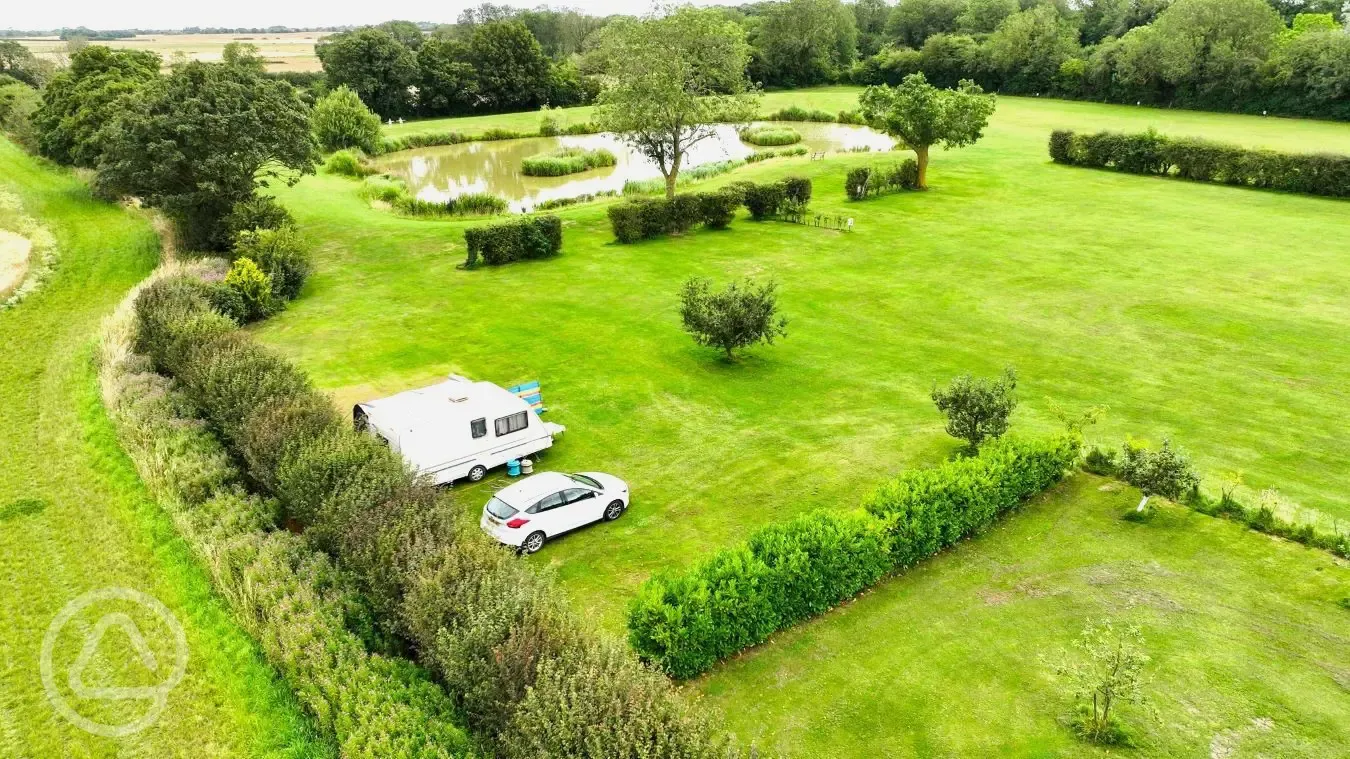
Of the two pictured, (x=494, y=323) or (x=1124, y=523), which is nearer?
(x=1124, y=523)

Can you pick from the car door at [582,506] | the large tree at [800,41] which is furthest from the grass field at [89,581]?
the large tree at [800,41]

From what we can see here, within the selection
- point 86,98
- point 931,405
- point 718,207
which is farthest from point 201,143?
point 931,405

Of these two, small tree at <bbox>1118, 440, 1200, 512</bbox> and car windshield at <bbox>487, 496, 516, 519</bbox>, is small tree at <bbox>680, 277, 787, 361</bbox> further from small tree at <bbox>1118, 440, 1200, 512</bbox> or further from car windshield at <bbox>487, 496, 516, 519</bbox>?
small tree at <bbox>1118, 440, 1200, 512</bbox>

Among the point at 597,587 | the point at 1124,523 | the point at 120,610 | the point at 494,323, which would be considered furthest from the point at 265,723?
the point at 494,323

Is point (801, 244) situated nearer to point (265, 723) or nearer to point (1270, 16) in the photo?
point (265, 723)

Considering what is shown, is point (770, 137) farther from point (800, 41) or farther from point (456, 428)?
point (456, 428)

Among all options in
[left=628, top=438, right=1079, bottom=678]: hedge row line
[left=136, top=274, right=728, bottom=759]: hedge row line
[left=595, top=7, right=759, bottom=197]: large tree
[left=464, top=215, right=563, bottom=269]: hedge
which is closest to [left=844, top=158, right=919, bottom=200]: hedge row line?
[left=595, top=7, right=759, bottom=197]: large tree
